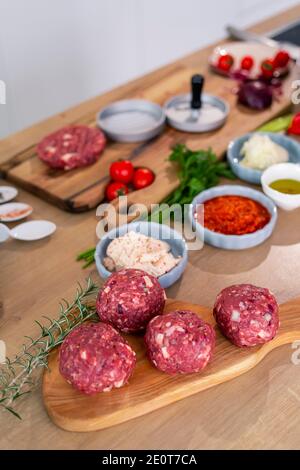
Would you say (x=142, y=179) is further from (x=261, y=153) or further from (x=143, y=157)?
(x=261, y=153)

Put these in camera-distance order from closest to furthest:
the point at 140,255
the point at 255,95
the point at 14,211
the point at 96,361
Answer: the point at 96,361 → the point at 140,255 → the point at 14,211 → the point at 255,95

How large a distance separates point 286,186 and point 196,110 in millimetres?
561

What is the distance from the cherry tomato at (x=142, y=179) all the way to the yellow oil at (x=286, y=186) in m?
0.38

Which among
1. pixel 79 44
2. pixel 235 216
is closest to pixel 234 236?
pixel 235 216

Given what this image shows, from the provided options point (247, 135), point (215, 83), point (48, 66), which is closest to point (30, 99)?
point (48, 66)

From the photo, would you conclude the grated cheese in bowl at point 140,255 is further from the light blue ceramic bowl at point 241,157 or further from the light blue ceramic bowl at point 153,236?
the light blue ceramic bowl at point 241,157

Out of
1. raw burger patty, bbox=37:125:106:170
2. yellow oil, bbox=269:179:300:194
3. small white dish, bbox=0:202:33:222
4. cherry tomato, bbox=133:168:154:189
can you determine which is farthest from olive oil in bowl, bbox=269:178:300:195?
small white dish, bbox=0:202:33:222

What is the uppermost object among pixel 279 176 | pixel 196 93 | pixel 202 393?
pixel 196 93

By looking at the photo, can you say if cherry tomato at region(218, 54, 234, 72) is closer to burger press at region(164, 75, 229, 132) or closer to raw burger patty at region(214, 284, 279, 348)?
burger press at region(164, 75, 229, 132)

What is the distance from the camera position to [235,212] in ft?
5.27

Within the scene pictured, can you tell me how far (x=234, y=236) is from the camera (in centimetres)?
152

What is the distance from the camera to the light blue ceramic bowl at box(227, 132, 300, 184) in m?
1.80

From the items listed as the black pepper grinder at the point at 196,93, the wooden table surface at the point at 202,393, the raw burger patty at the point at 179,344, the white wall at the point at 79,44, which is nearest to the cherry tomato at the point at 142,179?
the wooden table surface at the point at 202,393
